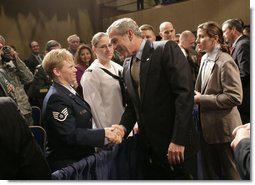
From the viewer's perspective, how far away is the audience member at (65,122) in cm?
129

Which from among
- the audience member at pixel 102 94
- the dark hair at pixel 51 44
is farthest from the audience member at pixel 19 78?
the audience member at pixel 102 94

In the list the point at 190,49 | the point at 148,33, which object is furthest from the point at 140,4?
the point at 190,49

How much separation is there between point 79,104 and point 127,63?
0.28 m

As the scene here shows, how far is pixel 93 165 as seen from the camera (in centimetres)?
126

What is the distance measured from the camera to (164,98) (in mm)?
1320

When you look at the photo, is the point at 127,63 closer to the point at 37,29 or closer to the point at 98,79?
the point at 98,79

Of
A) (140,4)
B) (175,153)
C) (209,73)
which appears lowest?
(175,153)

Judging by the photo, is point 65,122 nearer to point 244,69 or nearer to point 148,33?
point 244,69

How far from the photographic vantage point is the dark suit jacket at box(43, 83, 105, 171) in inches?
50.6

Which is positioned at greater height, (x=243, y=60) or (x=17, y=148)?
(x=243, y=60)

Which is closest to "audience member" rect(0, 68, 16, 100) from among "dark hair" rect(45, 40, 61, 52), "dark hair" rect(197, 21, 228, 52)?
"dark hair" rect(45, 40, 61, 52)

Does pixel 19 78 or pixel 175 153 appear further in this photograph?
pixel 19 78

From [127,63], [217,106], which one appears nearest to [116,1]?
[127,63]

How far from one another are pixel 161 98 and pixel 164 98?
13mm
